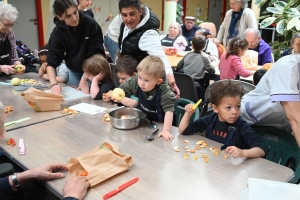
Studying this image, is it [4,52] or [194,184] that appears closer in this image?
[194,184]

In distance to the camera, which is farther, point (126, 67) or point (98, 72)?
point (98, 72)

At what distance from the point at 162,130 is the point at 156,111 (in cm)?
23

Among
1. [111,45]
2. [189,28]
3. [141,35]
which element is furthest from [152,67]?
[189,28]

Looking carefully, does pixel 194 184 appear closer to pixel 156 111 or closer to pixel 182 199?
pixel 182 199

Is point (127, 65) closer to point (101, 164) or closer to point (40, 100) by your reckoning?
point (40, 100)

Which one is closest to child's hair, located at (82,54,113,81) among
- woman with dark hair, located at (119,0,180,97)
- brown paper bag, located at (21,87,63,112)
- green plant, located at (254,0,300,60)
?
woman with dark hair, located at (119,0,180,97)

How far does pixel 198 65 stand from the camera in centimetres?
413

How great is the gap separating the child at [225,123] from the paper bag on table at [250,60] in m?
2.23

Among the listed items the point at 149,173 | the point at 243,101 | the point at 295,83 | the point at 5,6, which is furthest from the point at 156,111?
the point at 5,6

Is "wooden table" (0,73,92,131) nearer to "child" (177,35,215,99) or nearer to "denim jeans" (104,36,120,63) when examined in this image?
"denim jeans" (104,36,120,63)

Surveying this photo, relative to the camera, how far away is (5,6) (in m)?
2.98

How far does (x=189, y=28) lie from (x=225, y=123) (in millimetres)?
5334

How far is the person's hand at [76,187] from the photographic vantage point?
3.97ft

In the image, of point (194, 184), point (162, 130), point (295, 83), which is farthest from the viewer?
point (162, 130)
